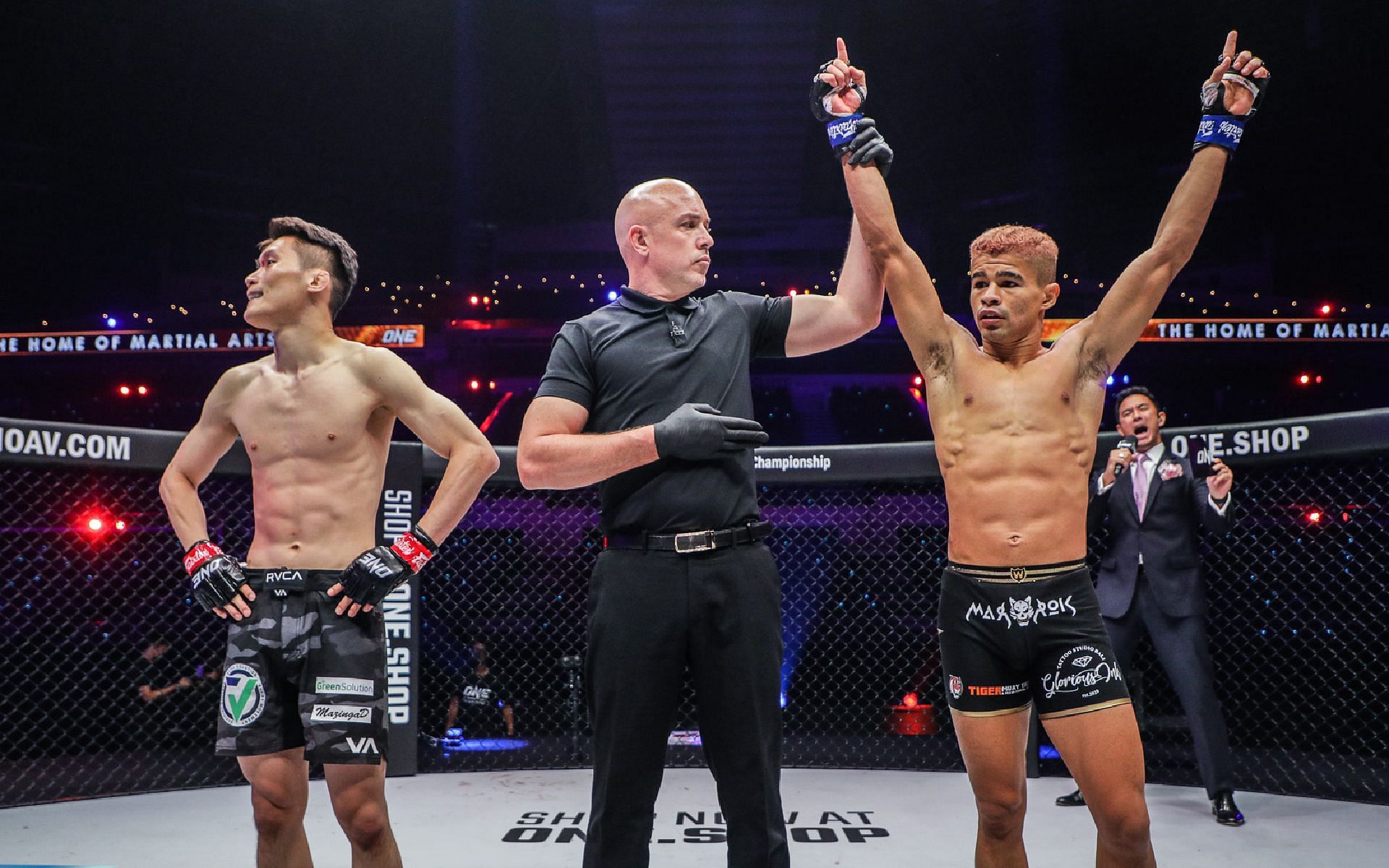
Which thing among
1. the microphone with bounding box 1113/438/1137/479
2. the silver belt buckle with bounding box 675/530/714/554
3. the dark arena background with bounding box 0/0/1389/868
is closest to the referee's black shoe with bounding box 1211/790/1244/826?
the dark arena background with bounding box 0/0/1389/868

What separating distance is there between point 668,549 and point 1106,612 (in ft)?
8.43

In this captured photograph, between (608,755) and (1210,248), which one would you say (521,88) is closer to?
(1210,248)

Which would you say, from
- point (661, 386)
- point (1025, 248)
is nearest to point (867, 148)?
point (1025, 248)

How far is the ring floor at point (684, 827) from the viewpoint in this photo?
10.1 ft

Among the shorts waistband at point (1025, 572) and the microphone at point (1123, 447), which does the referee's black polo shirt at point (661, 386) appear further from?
the microphone at point (1123, 447)

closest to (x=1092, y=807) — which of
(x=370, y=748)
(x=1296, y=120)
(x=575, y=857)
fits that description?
(x=370, y=748)

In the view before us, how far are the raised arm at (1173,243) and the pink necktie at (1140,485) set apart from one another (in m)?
1.76

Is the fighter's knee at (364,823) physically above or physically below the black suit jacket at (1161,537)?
below

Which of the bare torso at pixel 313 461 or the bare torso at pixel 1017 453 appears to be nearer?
the bare torso at pixel 1017 453

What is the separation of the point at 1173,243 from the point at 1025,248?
0.31m

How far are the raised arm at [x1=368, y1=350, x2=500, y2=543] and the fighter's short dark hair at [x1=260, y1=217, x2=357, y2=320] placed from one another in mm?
213

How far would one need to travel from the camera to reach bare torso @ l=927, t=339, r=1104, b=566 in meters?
2.08

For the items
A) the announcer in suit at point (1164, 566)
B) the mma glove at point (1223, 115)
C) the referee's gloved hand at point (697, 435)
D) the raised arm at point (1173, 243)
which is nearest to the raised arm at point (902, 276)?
the raised arm at point (1173, 243)

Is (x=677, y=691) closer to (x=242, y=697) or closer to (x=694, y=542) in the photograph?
(x=694, y=542)
